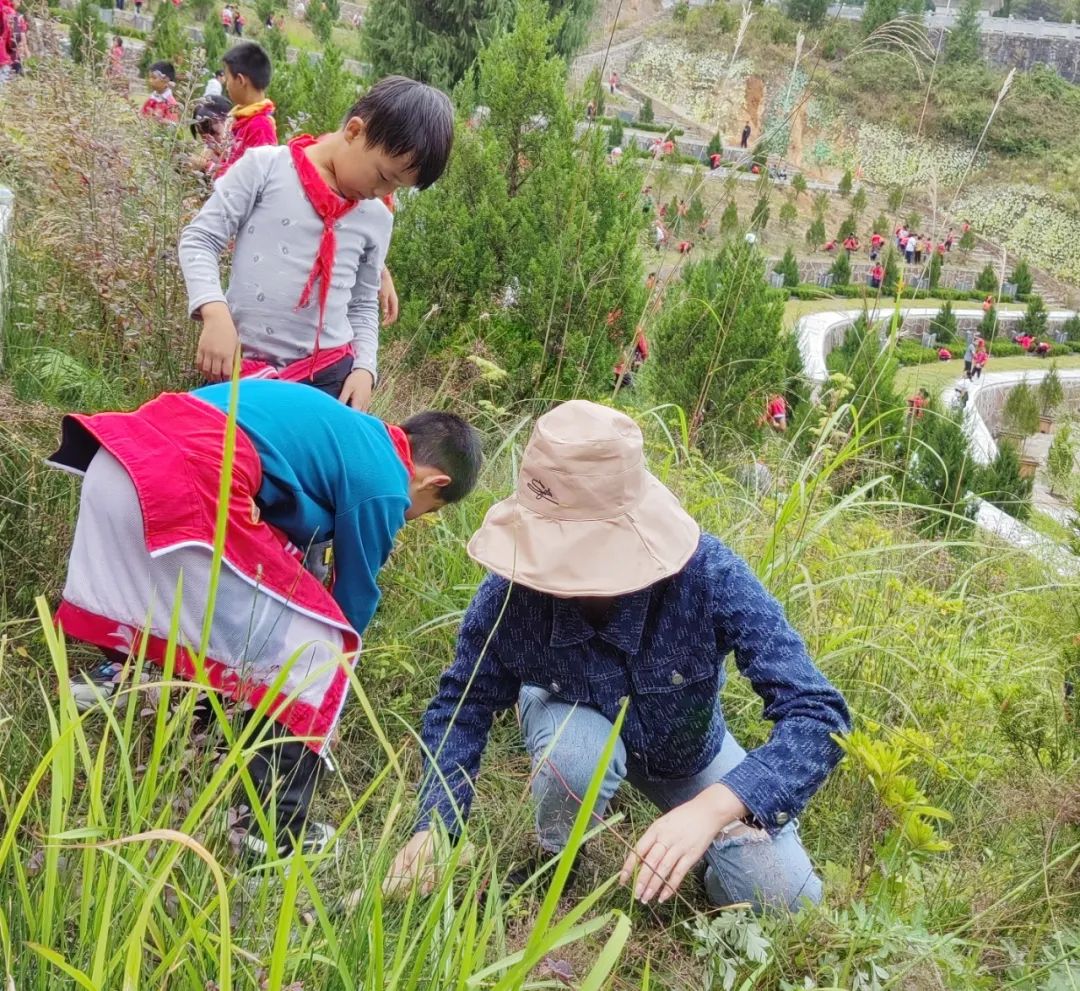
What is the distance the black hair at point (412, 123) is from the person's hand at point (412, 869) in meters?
1.38

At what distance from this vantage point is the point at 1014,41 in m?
46.0

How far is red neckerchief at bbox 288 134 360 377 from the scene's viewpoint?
245cm

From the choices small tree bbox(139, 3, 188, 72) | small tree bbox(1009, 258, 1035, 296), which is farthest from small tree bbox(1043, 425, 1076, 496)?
small tree bbox(1009, 258, 1035, 296)

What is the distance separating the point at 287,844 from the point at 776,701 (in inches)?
30.4

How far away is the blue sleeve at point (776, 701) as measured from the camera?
5.09ft

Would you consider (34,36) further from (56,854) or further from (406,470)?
(56,854)

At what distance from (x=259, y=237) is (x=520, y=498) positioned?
1.12m

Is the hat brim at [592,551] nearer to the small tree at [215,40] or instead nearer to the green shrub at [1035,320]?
the small tree at [215,40]

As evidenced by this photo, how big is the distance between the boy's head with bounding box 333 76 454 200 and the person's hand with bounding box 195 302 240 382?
447 millimetres

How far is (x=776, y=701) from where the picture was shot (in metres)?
1.63

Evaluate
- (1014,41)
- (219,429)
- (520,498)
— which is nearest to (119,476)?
(219,429)

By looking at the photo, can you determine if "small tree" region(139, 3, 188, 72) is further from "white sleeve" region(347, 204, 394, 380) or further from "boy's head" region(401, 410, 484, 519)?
"boy's head" region(401, 410, 484, 519)

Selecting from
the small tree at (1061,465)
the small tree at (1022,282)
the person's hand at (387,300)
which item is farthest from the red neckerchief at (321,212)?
the small tree at (1022,282)

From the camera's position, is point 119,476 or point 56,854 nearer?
point 56,854
